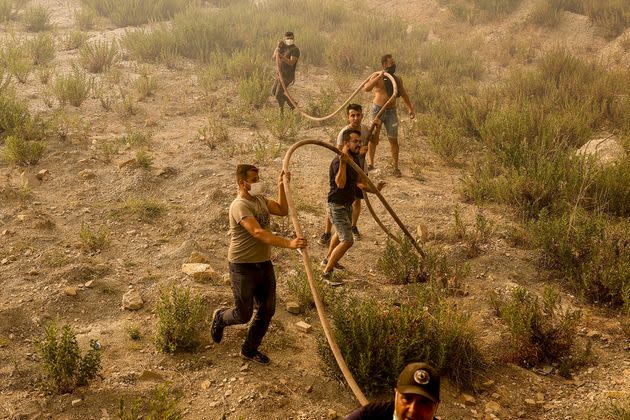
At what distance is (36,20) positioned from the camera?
15156mm

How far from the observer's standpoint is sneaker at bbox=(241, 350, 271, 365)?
4270mm

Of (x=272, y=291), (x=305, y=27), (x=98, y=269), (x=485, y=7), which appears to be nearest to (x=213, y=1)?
(x=305, y=27)

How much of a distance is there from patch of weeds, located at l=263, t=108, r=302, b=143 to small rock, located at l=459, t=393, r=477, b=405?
6.43 meters

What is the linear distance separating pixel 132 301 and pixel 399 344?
8.60ft

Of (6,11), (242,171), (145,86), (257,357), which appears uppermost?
(6,11)

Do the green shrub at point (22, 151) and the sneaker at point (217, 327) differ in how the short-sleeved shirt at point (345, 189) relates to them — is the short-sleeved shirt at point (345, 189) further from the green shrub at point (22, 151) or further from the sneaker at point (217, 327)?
the green shrub at point (22, 151)

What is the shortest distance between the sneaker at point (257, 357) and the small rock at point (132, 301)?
1.33 meters

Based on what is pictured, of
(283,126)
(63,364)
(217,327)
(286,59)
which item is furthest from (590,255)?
(286,59)

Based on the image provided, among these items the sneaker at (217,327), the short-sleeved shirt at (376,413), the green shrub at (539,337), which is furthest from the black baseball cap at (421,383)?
the sneaker at (217,327)

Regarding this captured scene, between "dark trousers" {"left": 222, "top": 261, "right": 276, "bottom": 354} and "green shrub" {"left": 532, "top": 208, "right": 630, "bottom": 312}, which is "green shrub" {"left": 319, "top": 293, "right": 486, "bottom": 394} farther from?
"green shrub" {"left": 532, "top": 208, "right": 630, "bottom": 312}

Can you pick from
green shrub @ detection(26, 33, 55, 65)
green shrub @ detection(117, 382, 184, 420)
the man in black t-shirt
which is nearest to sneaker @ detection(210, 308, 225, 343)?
green shrub @ detection(117, 382, 184, 420)

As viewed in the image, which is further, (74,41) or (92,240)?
(74,41)

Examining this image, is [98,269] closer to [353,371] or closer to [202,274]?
[202,274]

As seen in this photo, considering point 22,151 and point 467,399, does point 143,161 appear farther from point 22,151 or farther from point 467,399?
point 467,399
